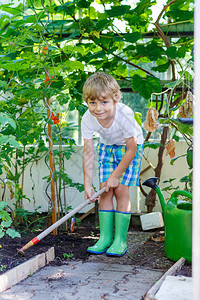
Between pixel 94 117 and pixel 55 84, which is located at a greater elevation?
pixel 55 84

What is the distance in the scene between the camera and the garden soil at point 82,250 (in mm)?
1981

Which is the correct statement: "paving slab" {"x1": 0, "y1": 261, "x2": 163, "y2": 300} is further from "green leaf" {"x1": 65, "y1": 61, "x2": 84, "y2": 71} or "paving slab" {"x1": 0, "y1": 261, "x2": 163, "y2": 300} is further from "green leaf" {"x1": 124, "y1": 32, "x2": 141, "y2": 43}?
"green leaf" {"x1": 124, "y1": 32, "x2": 141, "y2": 43}

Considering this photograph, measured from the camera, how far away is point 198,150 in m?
0.91

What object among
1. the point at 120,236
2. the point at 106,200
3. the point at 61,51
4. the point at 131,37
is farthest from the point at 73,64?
the point at 120,236

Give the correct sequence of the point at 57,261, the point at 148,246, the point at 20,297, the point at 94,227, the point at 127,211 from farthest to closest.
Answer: the point at 94,227 → the point at 148,246 → the point at 127,211 → the point at 57,261 → the point at 20,297

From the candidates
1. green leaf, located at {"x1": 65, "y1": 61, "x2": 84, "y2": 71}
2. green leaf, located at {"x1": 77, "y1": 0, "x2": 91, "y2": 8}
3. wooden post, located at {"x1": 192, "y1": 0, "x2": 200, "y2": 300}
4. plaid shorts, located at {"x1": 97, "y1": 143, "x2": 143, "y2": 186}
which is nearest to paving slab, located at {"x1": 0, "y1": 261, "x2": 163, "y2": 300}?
plaid shorts, located at {"x1": 97, "y1": 143, "x2": 143, "y2": 186}

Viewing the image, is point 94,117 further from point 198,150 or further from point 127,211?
point 198,150

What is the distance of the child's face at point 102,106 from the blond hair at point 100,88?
19 millimetres

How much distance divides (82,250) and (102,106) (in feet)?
2.91

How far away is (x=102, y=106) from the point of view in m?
2.14

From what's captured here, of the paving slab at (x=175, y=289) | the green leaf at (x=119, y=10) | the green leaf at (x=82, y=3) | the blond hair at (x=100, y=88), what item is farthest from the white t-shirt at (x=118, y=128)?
the paving slab at (x=175, y=289)

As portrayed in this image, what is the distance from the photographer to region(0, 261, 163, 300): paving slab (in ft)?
5.11

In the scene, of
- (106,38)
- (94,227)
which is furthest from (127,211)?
(106,38)

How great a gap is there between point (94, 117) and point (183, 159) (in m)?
1.08
